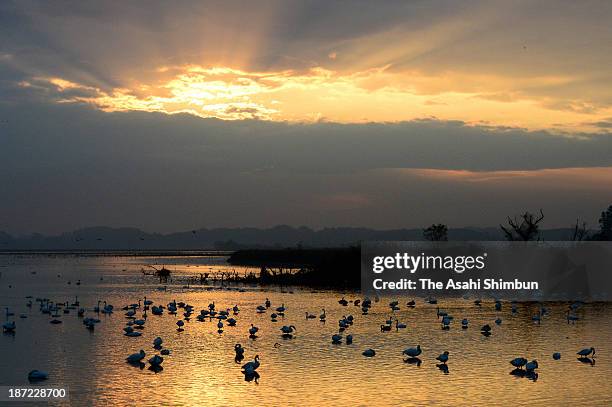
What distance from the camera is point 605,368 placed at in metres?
32.8

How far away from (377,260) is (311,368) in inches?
2680

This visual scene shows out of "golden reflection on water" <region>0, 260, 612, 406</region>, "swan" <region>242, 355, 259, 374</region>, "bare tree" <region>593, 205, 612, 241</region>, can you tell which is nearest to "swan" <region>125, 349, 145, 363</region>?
"golden reflection on water" <region>0, 260, 612, 406</region>

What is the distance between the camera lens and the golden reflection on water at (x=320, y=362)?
26.8 m

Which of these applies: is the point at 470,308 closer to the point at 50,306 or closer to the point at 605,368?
the point at 605,368

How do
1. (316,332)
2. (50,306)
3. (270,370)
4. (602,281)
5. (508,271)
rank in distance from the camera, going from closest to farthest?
(270,370), (316,332), (50,306), (602,281), (508,271)

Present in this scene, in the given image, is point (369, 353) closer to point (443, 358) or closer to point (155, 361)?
point (443, 358)

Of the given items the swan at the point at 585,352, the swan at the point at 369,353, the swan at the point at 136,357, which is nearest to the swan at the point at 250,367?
the swan at the point at 136,357

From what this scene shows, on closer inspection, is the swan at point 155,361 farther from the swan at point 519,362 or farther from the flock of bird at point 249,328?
the swan at point 519,362

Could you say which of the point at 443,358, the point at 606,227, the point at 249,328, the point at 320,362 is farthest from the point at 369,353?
the point at 606,227

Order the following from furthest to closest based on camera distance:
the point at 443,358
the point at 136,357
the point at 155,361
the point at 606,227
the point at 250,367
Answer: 1. the point at 606,227
2. the point at 443,358
3. the point at 136,357
4. the point at 155,361
5. the point at 250,367

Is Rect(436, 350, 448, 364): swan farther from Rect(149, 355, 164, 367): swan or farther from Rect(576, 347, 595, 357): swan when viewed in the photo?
Rect(149, 355, 164, 367): swan

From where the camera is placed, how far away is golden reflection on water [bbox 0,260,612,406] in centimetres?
2675

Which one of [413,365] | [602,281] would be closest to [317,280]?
[602,281]

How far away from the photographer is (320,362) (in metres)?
33.3
